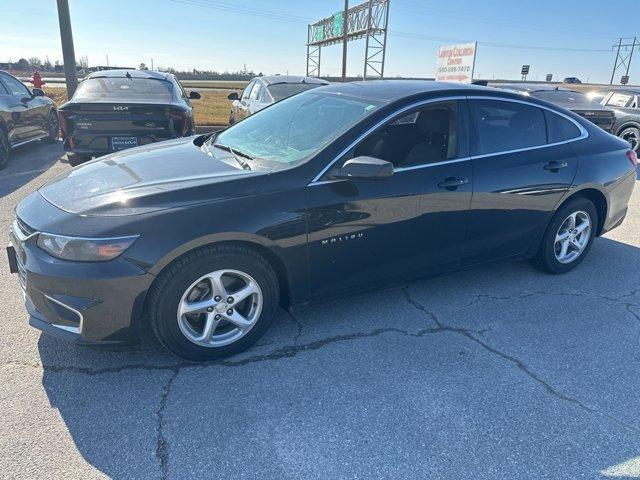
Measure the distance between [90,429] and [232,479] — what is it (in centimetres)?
81

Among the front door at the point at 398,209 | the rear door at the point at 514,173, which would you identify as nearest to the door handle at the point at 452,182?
the front door at the point at 398,209

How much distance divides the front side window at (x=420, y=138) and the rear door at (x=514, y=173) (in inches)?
7.7

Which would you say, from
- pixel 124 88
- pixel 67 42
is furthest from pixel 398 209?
pixel 67 42

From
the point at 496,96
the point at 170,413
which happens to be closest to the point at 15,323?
the point at 170,413

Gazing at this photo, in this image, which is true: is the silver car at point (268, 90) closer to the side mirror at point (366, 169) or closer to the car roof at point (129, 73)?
the car roof at point (129, 73)

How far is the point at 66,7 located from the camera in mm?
11711

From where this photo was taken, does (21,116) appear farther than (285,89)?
No

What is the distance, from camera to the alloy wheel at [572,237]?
170 inches

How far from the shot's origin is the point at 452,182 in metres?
3.46

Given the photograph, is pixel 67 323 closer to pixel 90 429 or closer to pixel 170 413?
pixel 90 429

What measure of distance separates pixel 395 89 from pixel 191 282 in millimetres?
2126

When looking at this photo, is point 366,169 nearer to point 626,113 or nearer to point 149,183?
point 149,183

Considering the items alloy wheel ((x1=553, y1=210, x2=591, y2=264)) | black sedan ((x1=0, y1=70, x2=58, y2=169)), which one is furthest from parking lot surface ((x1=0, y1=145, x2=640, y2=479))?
black sedan ((x1=0, y1=70, x2=58, y2=169))

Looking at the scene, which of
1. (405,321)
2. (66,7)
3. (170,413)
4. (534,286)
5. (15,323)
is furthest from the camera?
(66,7)
